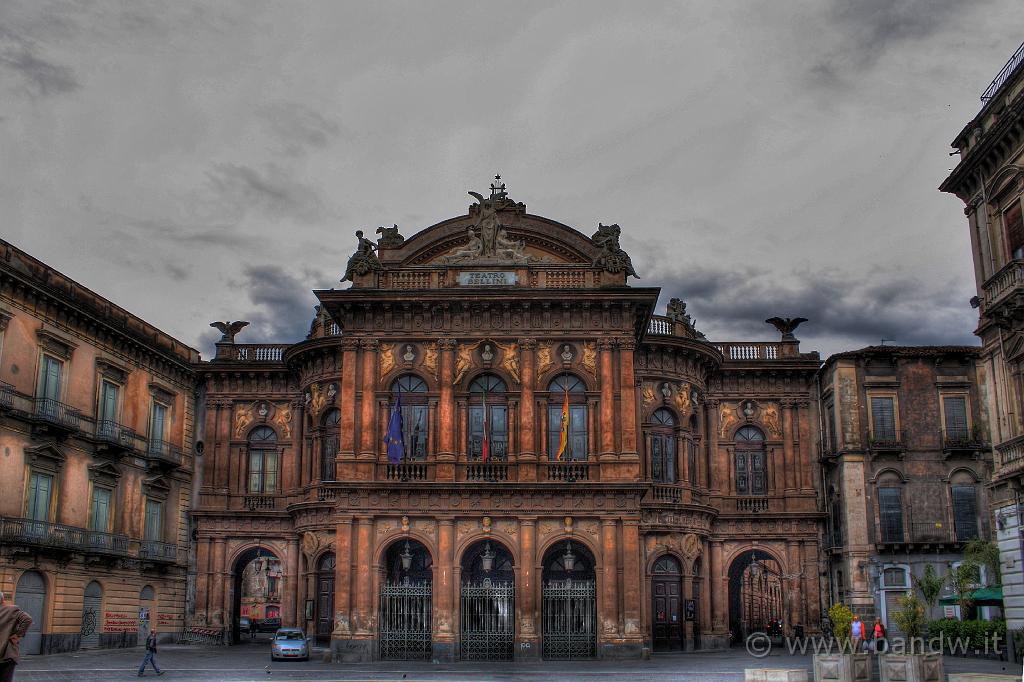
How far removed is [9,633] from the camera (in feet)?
39.5

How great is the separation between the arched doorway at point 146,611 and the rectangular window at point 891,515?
29332mm

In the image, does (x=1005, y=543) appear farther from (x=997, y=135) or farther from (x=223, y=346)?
(x=223, y=346)

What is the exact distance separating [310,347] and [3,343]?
41.0ft

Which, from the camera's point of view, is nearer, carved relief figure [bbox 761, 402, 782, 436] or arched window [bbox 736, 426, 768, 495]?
arched window [bbox 736, 426, 768, 495]

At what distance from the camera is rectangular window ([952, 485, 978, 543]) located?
41656mm

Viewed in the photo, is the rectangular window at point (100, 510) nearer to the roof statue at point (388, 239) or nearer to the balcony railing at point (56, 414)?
the balcony railing at point (56, 414)

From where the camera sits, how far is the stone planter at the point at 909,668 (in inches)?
813

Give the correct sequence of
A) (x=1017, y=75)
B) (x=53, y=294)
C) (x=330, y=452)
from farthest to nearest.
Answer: (x=330, y=452), (x=53, y=294), (x=1017, y=75)

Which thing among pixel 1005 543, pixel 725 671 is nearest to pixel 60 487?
pixel 725 671

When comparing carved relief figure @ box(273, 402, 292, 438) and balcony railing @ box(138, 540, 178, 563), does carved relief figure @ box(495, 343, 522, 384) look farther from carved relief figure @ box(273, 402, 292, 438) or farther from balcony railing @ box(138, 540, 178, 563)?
balcony railing @ box(138, 540, 178, 563)

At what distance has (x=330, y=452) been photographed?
42844mm

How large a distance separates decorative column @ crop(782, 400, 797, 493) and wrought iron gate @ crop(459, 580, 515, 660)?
15.5 metres

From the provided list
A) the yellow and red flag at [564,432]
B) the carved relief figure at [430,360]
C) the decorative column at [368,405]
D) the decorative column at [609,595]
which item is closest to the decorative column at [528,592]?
the decorative column at [609,595]

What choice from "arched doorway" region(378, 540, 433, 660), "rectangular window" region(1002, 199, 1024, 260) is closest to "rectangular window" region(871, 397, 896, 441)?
"rectangular window" region(1002, 199, 1024, 260)
